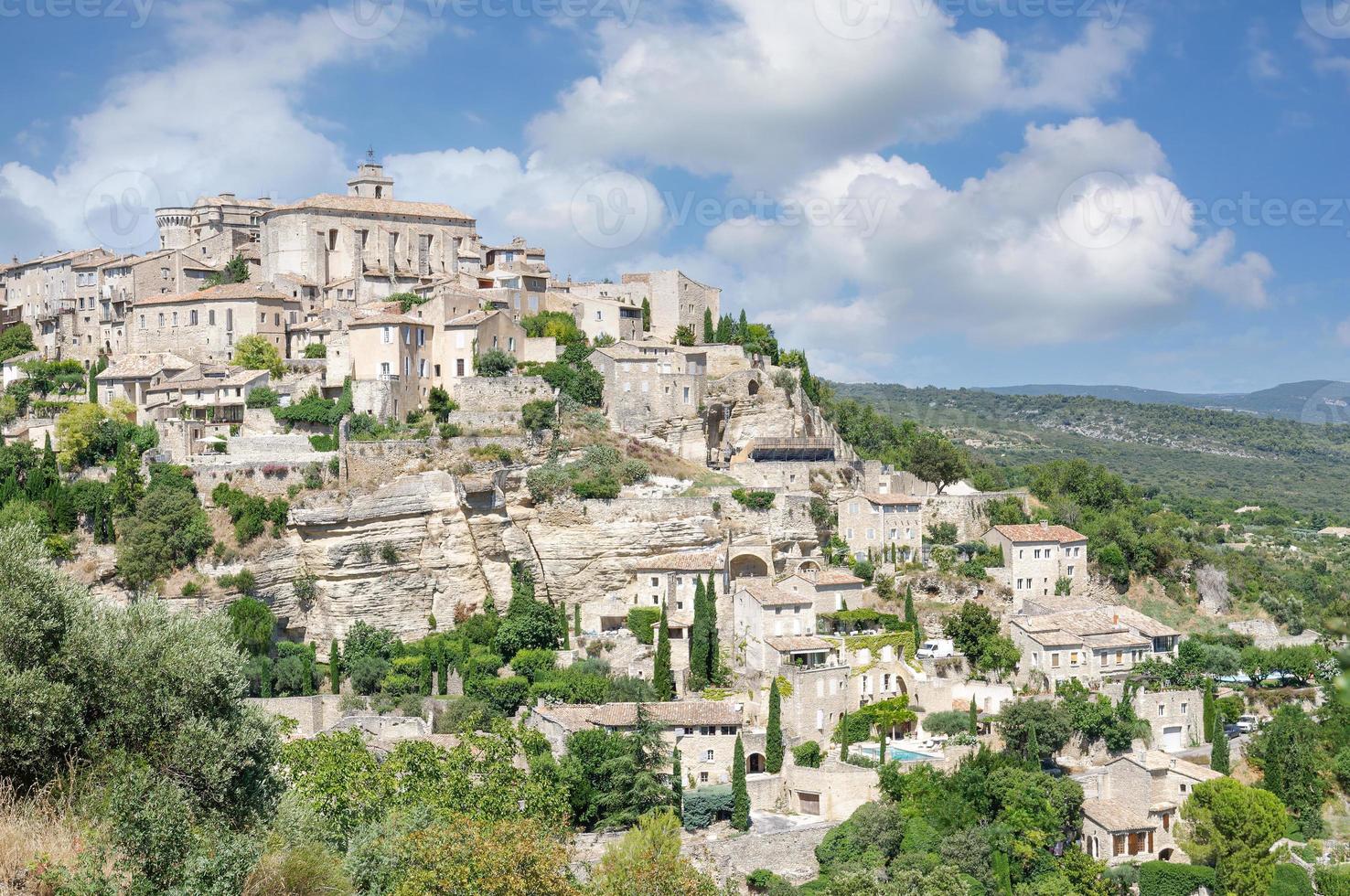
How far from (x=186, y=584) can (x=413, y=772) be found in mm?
16891

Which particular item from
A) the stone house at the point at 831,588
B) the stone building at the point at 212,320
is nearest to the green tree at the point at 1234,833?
the stone house at the point at 831,588

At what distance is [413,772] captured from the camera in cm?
2855

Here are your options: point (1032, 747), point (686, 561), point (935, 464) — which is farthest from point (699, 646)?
point (935, 464)

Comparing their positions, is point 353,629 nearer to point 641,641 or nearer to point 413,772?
point 641,641

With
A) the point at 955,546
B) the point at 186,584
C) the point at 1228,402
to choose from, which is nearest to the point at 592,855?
the point at 186,584

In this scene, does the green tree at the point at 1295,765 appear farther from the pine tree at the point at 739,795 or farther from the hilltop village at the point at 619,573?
the pine tree at the point at 739,795

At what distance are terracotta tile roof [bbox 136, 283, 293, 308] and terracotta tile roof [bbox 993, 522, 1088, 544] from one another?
31021 mm

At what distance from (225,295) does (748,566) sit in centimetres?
2531

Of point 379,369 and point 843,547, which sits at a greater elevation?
point 379,369

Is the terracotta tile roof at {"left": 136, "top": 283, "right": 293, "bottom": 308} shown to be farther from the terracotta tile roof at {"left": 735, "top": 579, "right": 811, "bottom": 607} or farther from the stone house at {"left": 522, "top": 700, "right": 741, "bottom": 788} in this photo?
the stone house at {"left": 522, "top": 700, "right": 741, "bottom": 788}

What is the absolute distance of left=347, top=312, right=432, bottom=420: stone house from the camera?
48594 millimetres

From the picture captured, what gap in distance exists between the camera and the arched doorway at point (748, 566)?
45719 mm

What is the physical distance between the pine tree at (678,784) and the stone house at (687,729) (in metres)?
0.49

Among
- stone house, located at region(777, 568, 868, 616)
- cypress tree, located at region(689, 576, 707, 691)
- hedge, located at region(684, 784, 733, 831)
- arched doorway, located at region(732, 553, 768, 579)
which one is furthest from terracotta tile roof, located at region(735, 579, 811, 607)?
hedge, located at region(684, 784, 733, 831)
